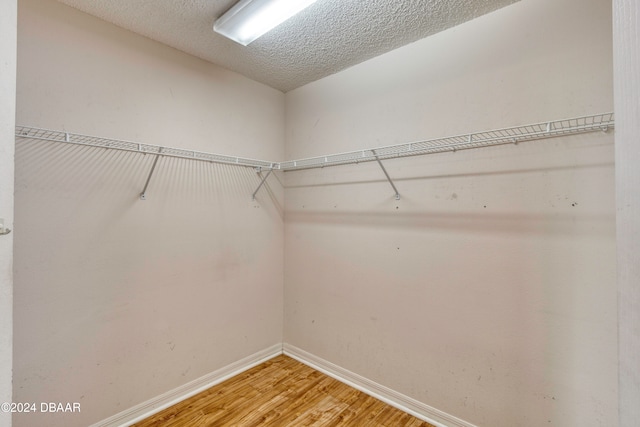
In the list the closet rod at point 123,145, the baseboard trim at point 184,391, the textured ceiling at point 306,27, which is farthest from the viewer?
the baseboard trim at point 184,391

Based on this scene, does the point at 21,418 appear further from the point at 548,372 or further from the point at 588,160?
the point at 588,160

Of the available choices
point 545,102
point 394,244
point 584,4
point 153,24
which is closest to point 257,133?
point 153,24

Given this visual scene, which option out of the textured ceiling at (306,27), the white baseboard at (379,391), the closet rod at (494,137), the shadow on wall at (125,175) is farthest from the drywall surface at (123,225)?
the closet rod at (494,137)

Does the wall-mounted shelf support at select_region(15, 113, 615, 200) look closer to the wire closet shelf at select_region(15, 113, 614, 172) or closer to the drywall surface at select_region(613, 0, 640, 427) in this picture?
the wire closet shelf at select_region(15, 113, 614, 172)

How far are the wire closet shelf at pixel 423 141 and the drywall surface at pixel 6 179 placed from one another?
502mm

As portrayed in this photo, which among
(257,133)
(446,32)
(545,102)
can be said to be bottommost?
(545,102)

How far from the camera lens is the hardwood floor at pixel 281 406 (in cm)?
180

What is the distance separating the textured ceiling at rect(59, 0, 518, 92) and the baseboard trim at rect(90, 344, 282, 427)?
235 cm

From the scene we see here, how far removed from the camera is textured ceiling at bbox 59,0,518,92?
1581mm

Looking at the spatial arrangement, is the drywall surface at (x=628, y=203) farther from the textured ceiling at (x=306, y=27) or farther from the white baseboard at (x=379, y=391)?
the white baseboard at (x=379, y=391)

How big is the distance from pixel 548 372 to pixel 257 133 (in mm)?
2498

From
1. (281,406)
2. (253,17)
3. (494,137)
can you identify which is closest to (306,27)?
(253,17)

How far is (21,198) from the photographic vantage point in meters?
1.46

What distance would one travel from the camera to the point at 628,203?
0.65 m
